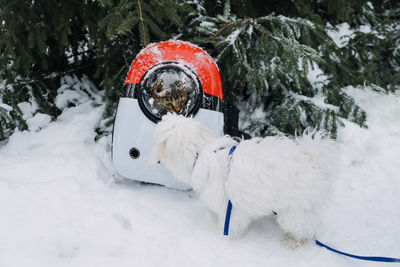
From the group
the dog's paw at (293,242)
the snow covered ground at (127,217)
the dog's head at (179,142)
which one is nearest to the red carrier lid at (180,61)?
the dog's head at (179,142)

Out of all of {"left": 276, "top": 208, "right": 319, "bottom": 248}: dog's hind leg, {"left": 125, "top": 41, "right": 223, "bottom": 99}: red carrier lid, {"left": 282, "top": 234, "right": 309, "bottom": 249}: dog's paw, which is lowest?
{"left": 282, "top": 234, "right": 309, "bottom": 249}: dog's paw

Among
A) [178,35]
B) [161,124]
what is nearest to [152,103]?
[161,124]

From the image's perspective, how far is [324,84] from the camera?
401 centimetres

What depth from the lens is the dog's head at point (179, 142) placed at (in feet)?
7.02

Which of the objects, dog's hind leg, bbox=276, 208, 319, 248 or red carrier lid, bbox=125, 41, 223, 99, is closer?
dog's hind leg, bbox=276, 208, 319, 248

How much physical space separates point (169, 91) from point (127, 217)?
1.24 m

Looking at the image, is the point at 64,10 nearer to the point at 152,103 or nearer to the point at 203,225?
the point at 152,103

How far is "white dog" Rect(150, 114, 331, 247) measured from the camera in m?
2.07

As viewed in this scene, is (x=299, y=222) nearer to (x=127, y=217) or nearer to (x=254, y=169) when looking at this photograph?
(x=254, y=169)

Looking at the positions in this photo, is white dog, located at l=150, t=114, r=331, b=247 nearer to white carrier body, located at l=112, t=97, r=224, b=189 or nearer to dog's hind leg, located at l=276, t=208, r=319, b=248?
dog's hind leg, located at l=276, t=208, r=319, b=248

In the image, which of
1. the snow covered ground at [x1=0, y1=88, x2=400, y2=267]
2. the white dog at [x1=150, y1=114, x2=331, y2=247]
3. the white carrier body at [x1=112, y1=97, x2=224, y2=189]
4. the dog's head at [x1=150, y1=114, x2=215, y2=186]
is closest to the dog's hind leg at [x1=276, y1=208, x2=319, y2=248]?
the white dog at [x1=150, y1=114, x2=331, y2=247]

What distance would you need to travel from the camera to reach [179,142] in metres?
2.14

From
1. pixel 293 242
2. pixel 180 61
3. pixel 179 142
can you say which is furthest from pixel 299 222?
pixel 180 61

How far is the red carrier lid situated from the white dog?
0.78m
